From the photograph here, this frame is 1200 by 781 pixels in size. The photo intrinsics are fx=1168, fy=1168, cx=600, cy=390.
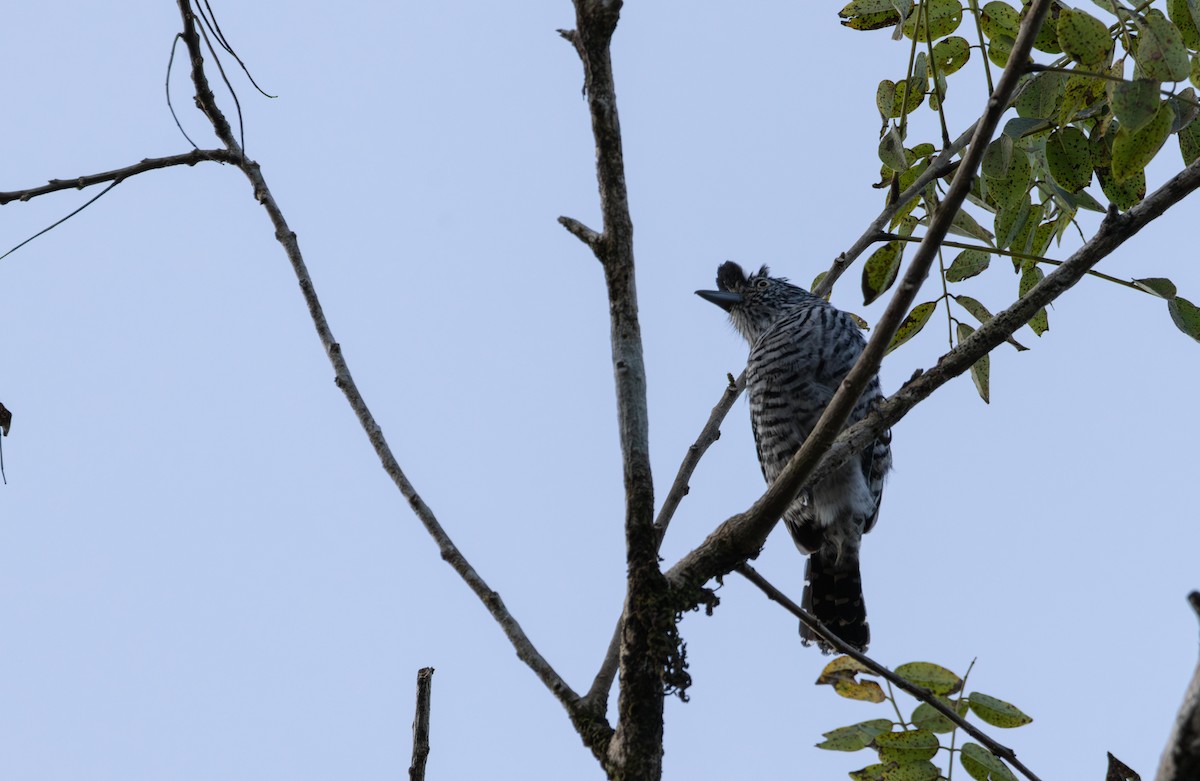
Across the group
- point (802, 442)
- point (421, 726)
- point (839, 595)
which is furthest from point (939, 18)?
point (839, 595)

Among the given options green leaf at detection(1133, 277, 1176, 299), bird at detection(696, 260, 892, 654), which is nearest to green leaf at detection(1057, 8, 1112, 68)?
green leaf at detection(1133, 277, 1176, 299)

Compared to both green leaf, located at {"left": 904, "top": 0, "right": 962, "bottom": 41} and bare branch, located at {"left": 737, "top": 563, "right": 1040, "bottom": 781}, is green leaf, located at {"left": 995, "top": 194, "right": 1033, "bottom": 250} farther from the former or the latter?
bare branch, located at {"left": 737, "top": 563, "right": 1040, "bottom": 781}

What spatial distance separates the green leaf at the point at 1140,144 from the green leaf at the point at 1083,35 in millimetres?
148

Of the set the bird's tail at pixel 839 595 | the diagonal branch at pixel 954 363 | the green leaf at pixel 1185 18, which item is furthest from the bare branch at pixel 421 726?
the bird's tail at pixel 839 595

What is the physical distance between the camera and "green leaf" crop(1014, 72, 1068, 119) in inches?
98.4

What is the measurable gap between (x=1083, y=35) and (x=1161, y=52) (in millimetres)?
135

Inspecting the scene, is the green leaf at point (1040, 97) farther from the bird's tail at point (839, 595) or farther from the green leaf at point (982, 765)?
the bird's tail at point (839, 595)

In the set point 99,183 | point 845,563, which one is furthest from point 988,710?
point 845,563

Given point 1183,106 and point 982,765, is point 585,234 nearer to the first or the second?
point 1183,106

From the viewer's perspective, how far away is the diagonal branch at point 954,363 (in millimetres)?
2336

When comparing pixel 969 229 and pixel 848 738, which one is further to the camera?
pixel 969 229

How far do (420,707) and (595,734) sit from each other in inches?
14.1

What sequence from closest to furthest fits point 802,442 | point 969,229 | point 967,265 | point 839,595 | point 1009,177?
point 1009,177
point 969,229
point 967,265
point 802,442
point 839,595

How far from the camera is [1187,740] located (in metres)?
1.17
